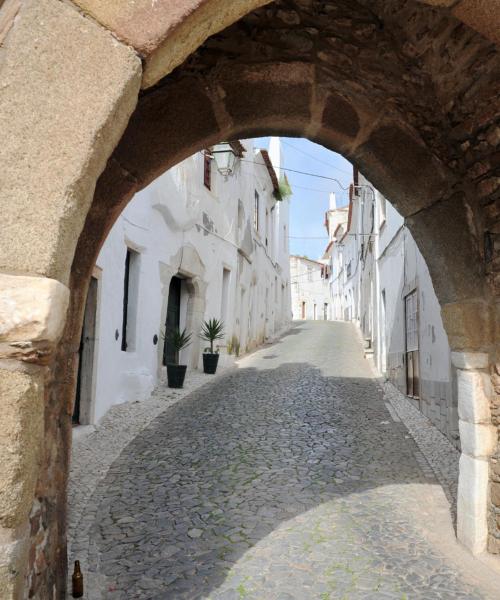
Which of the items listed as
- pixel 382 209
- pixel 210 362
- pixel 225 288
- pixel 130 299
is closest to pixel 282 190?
pixel 225 288

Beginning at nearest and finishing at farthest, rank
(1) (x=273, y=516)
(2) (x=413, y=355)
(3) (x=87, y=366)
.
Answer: (1) (x=273, y=516) → (3) (x=87, y=366) → (2) (x=413, y=355)

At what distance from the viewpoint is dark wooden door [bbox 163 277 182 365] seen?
9.45 meters

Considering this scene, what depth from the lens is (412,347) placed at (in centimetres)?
791

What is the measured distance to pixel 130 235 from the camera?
704 cm

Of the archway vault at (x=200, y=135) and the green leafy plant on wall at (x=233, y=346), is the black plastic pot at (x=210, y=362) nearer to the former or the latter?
the green leafy plant on wall at (x=233, y=346)

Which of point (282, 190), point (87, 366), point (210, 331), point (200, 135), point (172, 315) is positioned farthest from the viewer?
point (282, 190)

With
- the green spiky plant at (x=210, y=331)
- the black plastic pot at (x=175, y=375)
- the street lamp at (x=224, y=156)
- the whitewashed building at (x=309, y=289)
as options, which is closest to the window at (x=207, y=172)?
the street lamp at (x=224, y=156)

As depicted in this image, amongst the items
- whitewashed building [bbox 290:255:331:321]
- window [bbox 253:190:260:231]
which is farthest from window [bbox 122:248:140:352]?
whitewashed building [bbox 290:255:331:321]

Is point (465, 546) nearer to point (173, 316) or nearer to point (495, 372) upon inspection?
point (495, 372)

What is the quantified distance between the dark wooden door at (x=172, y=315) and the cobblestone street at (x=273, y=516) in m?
2.90

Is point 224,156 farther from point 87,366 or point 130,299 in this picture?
point 87,366

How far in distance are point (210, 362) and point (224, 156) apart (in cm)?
422

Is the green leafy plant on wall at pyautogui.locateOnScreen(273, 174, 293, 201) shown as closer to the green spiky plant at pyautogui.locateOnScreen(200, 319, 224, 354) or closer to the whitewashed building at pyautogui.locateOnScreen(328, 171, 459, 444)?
the whitewashed building at pyautogui.locateOnScreen(328, 171, 459, 444)

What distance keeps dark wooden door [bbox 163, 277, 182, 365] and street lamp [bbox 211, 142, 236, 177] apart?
2.52 metres
